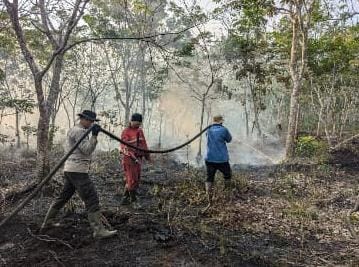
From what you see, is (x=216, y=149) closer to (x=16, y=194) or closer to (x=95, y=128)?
(x=95, y=128)

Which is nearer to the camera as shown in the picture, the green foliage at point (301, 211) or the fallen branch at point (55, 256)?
the fallen branch at point (55, 256)

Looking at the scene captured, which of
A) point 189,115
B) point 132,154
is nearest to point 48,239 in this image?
point 132,154

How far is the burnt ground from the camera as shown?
19.0ft

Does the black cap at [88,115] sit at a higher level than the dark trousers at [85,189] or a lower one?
higher

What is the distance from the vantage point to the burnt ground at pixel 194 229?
19.0 feet

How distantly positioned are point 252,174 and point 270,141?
55.5 ft

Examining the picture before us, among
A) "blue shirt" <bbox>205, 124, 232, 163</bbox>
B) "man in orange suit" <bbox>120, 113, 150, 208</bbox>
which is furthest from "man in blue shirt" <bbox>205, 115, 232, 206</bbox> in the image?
"man in orange suit" <bbox>120, 113, 150, 208</bbox>

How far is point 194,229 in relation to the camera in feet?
22.1

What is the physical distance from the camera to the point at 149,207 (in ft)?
26.7

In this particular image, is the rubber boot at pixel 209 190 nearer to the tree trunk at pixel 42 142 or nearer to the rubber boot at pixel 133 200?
the rubber boot at pixel 133 200

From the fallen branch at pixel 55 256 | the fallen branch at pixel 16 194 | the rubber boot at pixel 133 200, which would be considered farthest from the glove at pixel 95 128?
the fallen branch at pixel 16 194

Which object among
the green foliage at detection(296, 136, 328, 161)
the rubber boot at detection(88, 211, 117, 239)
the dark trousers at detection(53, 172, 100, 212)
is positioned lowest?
the rubber boot at detection(88, 211, 117, 239)

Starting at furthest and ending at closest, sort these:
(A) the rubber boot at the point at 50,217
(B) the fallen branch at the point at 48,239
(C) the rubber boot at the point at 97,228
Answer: (A) the rubber boot at the point at 50,217, (C) the rubber boot at the point at 97,228, (B) the fallen branch at the point at 48,239

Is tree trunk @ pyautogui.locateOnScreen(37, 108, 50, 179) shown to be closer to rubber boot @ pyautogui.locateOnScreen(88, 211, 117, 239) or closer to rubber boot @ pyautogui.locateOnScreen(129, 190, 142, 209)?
rubber boot @ pyautogui.locateOnScreen(129, 190, 142, 209)
